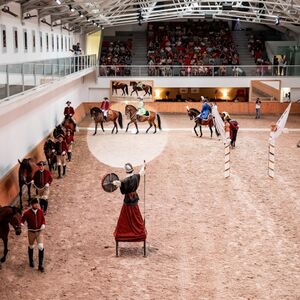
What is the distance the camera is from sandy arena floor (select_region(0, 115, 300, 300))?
1084 cm

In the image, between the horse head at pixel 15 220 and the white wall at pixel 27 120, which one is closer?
the horse head at pixel 15 220

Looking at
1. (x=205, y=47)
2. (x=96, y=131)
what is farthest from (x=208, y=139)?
(x=205, y=47)

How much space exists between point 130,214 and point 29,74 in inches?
248

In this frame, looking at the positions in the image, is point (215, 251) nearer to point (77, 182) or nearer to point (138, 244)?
point (138, 244)

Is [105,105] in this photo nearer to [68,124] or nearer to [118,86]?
[68,124]

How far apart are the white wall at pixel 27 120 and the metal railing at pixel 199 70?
10014mm

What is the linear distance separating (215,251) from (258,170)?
8666 mm

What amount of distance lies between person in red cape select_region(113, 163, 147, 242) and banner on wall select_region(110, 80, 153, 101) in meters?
27.4

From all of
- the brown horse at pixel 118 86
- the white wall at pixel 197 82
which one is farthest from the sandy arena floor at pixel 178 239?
the brown horse at pixel 118 86

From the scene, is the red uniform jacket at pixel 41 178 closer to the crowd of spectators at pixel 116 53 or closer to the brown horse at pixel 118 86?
the brown horse at pixel 118 86

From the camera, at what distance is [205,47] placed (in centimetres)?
4791

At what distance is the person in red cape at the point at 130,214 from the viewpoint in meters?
12.1

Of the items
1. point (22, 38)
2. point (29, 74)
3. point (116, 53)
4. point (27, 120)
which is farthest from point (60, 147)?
point (116, 53)

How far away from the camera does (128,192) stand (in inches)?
478
